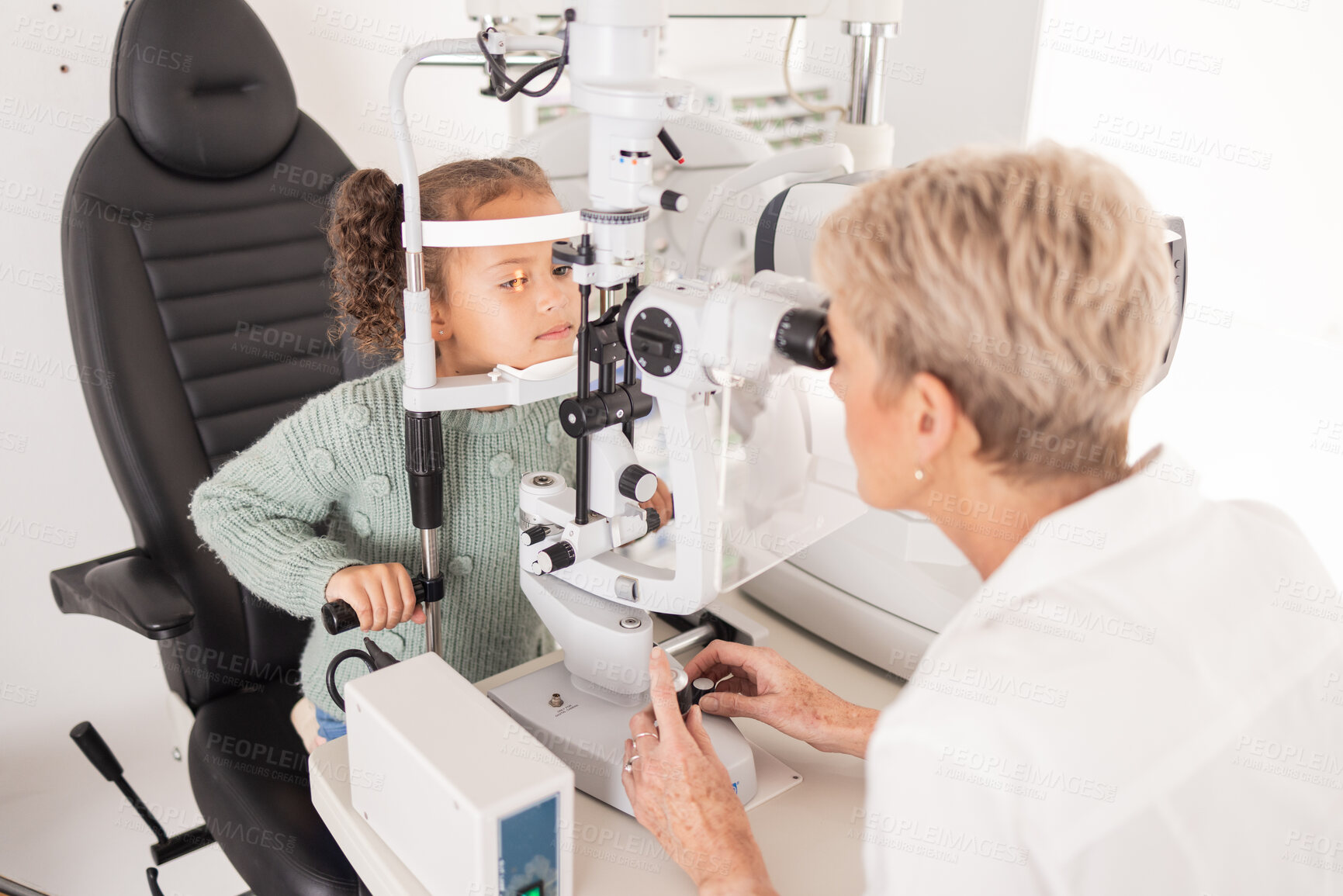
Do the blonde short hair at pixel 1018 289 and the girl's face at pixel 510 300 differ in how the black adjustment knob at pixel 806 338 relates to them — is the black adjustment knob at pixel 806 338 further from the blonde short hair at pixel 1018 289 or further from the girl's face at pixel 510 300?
the girl's face at pixel 510 300

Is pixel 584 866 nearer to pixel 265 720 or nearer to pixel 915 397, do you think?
pixel 915 397

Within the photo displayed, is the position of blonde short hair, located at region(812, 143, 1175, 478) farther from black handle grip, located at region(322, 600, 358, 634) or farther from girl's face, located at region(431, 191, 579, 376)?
black handle grip, located at region(322, 600, 358, 634)

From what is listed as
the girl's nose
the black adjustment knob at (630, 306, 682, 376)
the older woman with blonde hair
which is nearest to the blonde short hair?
the older woman with blonde hair

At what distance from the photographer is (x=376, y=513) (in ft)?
4.10

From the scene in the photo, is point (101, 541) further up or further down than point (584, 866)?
further down

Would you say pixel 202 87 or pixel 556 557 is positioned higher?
pixel 202 87

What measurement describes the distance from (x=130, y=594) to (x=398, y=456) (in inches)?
15.2

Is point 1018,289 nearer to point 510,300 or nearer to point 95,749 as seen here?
point 510,300

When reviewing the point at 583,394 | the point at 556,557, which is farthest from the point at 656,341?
the point at 556,557

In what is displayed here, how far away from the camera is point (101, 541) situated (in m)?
1.79

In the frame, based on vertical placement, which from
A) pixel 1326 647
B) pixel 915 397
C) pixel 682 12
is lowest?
pixel 1326 647

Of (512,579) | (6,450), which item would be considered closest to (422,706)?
(512,579)

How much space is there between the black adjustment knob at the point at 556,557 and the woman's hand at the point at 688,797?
129 mm

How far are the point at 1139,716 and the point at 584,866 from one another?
20.2 inches
